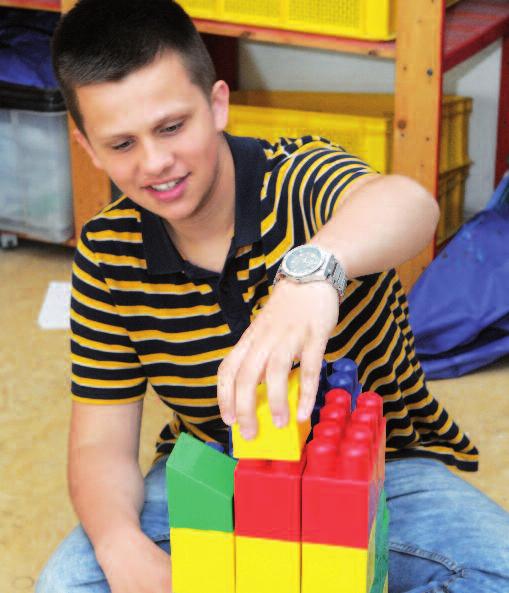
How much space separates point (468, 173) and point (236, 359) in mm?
1897

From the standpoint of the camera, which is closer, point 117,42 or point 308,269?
point 308,269

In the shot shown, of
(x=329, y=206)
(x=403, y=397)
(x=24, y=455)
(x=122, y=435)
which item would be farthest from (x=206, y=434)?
(x=24, y=455)

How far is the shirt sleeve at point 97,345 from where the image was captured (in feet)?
3.56

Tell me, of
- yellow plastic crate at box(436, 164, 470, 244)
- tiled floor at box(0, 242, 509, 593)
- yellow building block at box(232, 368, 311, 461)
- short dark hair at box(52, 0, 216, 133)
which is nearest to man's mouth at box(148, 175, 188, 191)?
short dark hair at box(52, 0, 216, 133)

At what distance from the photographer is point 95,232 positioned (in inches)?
42.3

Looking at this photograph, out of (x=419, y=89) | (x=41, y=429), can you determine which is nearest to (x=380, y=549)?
(x=41, y=429)

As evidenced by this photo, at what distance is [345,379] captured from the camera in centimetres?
76

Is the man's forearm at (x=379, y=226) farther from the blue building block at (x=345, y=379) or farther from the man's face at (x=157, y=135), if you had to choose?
the man's face at (x=157, y=135)

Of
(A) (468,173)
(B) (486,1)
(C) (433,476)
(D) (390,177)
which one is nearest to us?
(D) (390,177)

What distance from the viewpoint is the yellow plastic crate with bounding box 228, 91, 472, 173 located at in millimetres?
2074

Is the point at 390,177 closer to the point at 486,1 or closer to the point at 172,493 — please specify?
the point at 172,493

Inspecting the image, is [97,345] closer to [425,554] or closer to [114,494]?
[114,494]

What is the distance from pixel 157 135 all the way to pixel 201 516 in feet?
1.38

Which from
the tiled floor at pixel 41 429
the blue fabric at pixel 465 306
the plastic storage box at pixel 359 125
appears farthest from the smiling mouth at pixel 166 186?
the plastic storage box at pixel 359 125
